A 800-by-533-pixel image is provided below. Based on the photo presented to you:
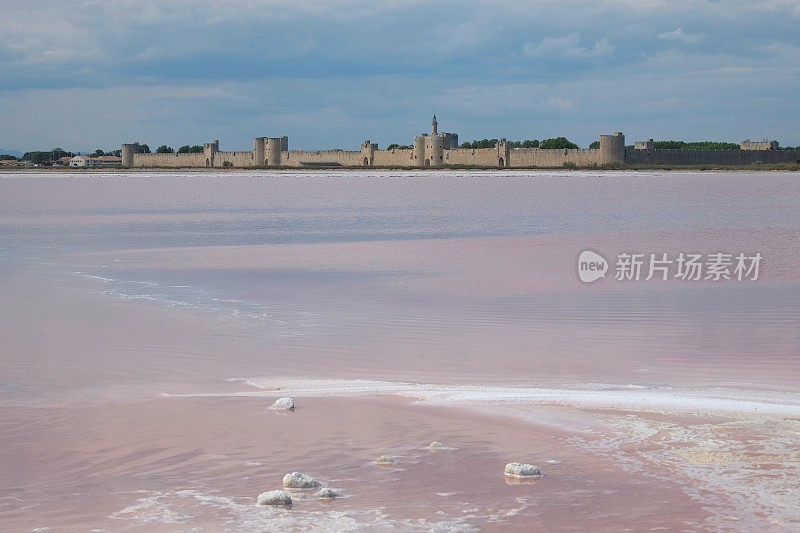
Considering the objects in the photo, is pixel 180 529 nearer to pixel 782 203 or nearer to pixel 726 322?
pixel 726 322

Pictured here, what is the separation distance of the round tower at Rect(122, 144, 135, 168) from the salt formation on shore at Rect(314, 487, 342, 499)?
397 ft

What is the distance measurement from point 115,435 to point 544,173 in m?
87.0

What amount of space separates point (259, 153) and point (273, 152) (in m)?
1.53

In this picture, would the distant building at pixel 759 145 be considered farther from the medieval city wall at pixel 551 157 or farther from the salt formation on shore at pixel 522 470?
the salt formation on shore at pixel 522 470

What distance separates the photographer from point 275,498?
153 inches

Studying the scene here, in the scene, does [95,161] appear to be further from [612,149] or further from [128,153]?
[612,149]

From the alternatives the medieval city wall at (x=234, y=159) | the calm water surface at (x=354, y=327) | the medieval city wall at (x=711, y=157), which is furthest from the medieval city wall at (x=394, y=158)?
the calm water surface at (x=354, y=327)

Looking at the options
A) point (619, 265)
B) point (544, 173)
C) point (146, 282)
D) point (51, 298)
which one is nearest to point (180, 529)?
point (51, 298)

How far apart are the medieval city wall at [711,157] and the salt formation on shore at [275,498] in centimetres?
9083

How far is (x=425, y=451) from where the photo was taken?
182 inches

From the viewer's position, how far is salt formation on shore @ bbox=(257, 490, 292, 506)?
12.7 ft

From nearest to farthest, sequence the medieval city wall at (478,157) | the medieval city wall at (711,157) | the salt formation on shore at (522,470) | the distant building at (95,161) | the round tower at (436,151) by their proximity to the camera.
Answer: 1. the salt formation on shore at (522,470)
2. the medieval city wall at (711,157)
3. the medieval city wall at (478,157)
4. the round tower at (436,151)
5. the distant building at (95,161)

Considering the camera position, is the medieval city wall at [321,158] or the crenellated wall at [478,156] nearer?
the crenellated wall at [478,156]

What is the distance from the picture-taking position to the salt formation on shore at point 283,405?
540 cm
